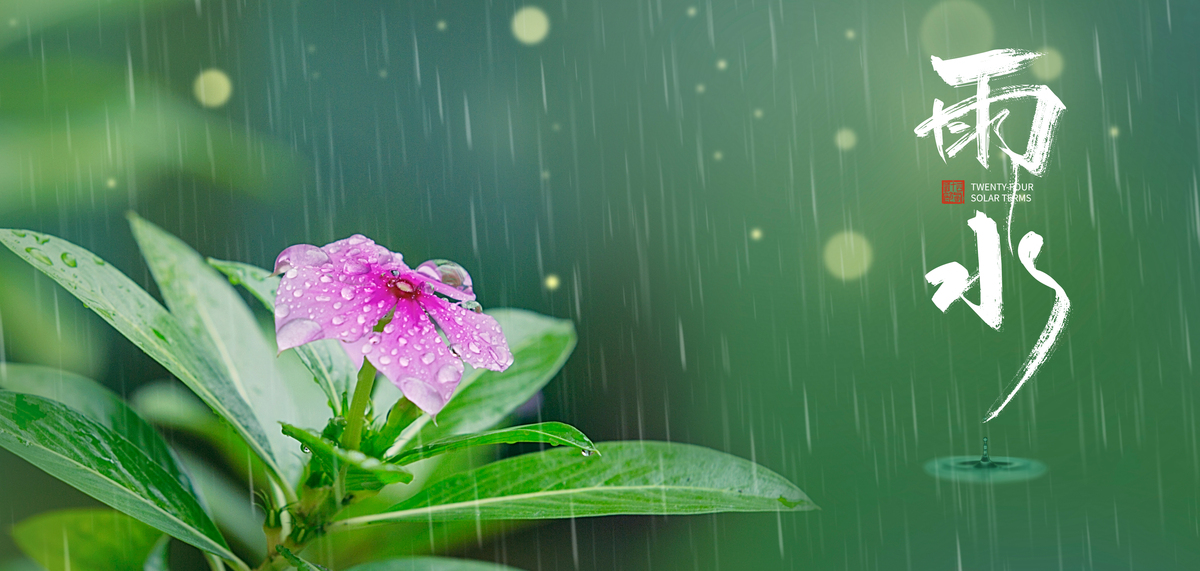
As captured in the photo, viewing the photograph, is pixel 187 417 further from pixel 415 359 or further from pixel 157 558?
pixel 415 359

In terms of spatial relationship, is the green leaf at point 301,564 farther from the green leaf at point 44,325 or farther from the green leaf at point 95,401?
the green leaf at point 44,325

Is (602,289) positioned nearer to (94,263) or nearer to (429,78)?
(429,78)

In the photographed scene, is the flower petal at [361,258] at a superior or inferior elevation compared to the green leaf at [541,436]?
superior

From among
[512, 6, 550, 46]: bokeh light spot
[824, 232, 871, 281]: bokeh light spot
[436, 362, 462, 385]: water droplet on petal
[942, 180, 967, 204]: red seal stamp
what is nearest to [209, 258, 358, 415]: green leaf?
[436, 362, 462, 385]: water droplet on petal

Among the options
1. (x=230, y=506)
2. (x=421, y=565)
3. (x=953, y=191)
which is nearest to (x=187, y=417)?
(x=230, y=506)

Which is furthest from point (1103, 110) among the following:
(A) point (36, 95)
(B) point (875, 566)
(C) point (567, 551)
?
(A) point (36, 95)

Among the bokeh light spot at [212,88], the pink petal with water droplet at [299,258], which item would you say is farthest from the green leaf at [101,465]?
the bokeh light spot at [212,88]
